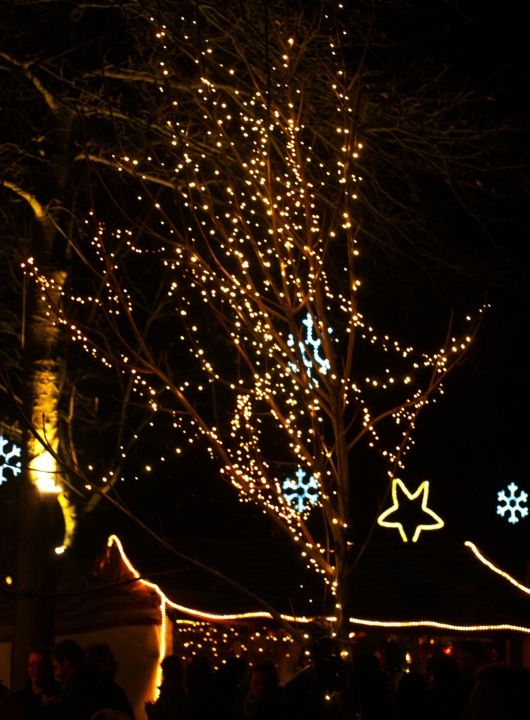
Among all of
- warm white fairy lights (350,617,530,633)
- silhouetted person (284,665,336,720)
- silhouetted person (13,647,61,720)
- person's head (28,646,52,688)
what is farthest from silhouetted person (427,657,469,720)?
warm white fairy lights (350,617,530,633)

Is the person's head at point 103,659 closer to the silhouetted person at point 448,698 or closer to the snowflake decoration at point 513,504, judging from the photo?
the silhouetted person at point 448,698

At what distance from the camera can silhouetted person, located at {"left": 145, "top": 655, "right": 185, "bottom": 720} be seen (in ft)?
24.2

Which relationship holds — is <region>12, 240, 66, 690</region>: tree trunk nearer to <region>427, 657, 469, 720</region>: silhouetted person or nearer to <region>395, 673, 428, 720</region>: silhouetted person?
<region>395, 673, 428, 720</region>: silhouetted person

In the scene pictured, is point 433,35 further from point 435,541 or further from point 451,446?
point 451,446

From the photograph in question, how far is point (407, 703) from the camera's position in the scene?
625 cm

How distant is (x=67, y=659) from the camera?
20.5ft

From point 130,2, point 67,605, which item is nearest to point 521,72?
point 130,2

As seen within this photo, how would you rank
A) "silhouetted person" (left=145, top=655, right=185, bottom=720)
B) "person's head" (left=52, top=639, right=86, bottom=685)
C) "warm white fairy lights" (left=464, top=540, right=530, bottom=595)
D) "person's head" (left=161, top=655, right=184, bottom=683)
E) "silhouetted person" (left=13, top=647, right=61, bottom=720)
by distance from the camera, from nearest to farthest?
"person's head" (left=52, top=639, right=86, bottom=685)
"silhouetted person" (left=13, top=647, right=61, bottom=720)
"silhouetted person" (left=145, top=655, right=185, bottom=720)
"person's head" (left=161, top=655, right=184, bottom=683)
"warm white fairy lights" (left=464, top=540, right=530, bottom=595)

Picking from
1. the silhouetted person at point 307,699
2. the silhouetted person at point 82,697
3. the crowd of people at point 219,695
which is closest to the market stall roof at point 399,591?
the crowd of people at point 219,695

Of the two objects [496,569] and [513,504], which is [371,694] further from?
[513,504]

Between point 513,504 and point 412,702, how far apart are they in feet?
40.6

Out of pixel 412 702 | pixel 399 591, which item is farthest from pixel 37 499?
pixel 412 702

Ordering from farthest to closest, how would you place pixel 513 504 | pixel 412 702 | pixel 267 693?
pixel 513 504, pixel 412 702, pixel 267 693

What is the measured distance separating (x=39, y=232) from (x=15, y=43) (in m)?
1.92
